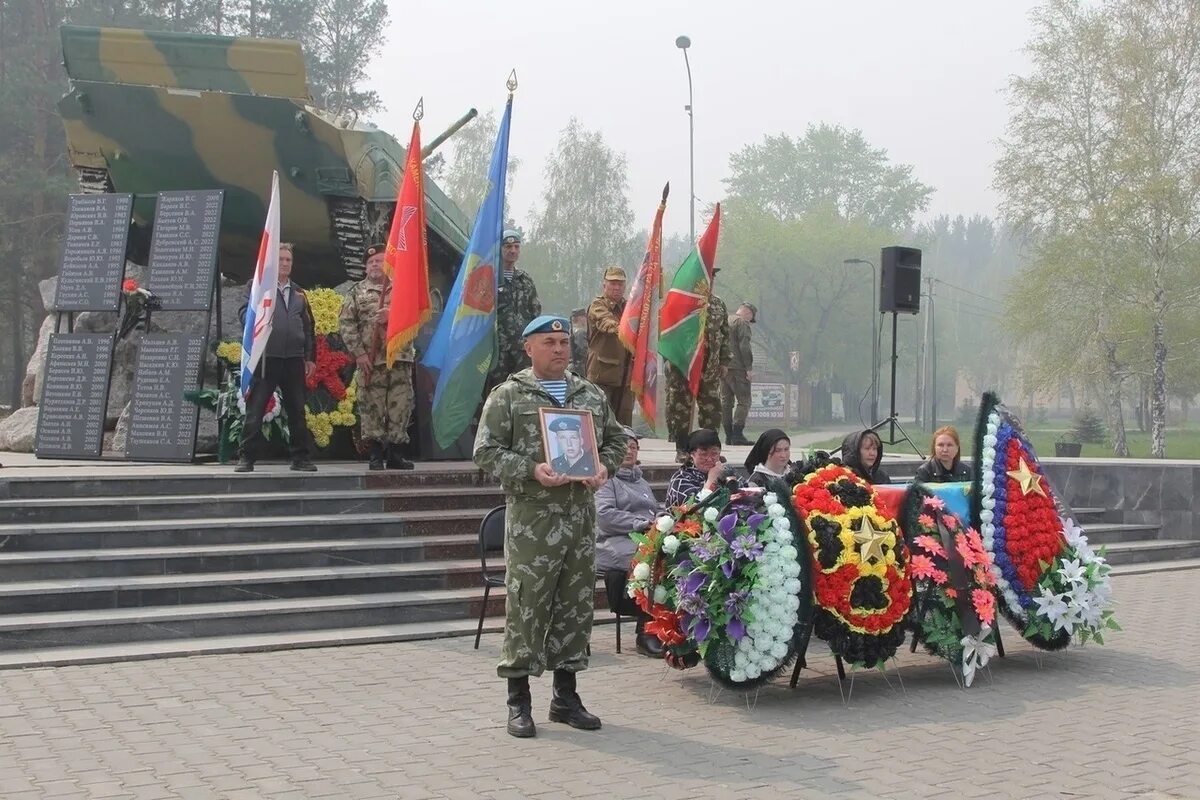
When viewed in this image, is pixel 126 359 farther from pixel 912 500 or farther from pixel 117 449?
pixel 912 500

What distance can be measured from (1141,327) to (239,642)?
3260cm

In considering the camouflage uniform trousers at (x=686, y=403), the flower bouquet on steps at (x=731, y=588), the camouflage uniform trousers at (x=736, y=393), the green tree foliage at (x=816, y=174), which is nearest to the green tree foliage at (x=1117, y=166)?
the camouflage uniform trousers at (x=736, y=393)

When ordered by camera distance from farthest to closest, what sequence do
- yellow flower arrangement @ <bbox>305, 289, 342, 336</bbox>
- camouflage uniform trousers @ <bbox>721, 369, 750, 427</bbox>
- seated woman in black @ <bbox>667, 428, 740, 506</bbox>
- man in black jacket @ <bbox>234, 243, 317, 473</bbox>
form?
camouflage uniform trousers @ <bbox>721, 369, 750, 427</bbox>
yellow flower arrangement @ <bbox>305, 289, 342, 336</bbox>
man in black jacket @ <bbox>234, 243, 317, 473</bbox>
seated woman in black @ <bbox>667, 428, 740, 506</bbox>

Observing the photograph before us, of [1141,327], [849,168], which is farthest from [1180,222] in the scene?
[849,168]

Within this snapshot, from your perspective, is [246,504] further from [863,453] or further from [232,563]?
[863,453]

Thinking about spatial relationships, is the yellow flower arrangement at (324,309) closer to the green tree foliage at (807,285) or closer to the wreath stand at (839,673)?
the wreath stand at (839,673)

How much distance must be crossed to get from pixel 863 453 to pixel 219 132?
9087 mm

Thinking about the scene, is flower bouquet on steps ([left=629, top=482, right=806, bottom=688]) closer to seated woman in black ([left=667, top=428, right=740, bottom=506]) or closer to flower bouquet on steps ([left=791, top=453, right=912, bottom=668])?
flower bouquet on steps ([left=791, top=453, right=912, bottom=668])

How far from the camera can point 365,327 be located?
416 inches

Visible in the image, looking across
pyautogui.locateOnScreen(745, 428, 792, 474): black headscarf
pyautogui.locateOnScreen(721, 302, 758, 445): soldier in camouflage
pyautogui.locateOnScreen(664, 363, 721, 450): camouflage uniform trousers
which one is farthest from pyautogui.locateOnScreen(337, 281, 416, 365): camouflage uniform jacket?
pyautogui.locateOnScreen(721, 302, 758, 445): soldier in camouflage

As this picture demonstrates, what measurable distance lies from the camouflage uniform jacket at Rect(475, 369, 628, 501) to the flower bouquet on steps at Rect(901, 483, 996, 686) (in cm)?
192

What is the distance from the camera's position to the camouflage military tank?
1404 centimetres

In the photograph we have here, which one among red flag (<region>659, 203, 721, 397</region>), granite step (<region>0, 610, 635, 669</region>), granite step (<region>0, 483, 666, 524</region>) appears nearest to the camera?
granite step (<region>0, 610, 635, 669</region>)

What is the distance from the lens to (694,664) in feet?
22.5
